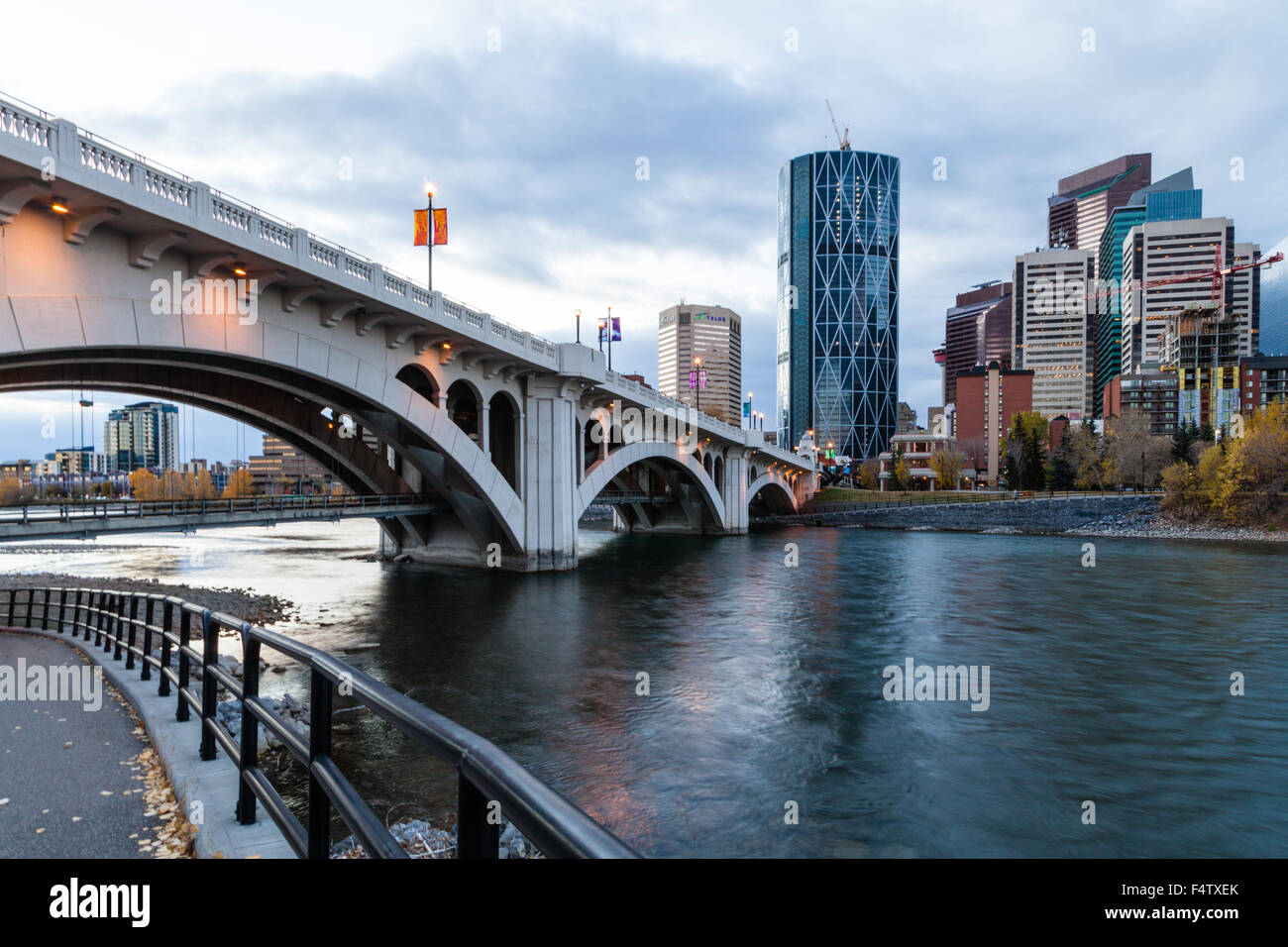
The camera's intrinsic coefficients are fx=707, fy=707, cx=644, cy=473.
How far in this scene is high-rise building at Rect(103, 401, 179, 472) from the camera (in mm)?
145000

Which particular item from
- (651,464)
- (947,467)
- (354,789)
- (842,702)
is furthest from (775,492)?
(354,789)

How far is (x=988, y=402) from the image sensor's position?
5374 inches

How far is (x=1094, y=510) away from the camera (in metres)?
64.8

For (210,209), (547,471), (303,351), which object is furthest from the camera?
(547,471)

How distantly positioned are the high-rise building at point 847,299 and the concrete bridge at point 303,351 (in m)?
137

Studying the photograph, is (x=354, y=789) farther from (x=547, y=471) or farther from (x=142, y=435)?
(x=142, y=435)

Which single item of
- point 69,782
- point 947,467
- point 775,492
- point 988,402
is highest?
point 988,402

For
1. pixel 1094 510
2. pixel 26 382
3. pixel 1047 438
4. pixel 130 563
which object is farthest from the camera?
pixel 1047 438

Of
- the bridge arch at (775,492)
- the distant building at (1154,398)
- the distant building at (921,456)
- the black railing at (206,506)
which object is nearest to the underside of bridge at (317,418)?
the black railing at (206,506)

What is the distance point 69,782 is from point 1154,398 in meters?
158
